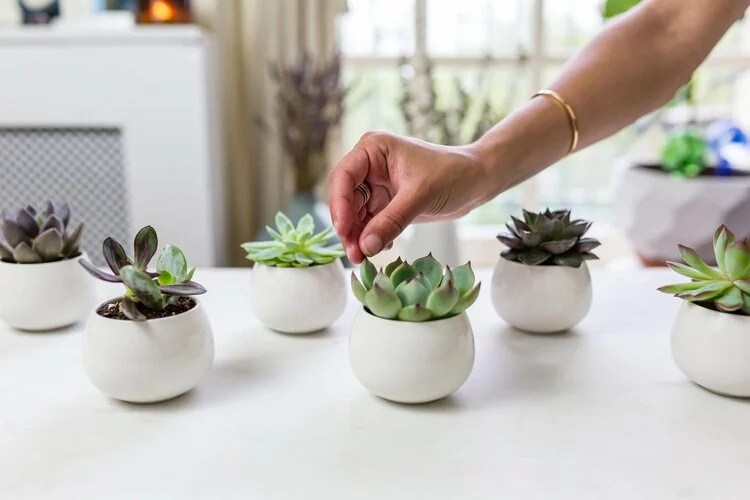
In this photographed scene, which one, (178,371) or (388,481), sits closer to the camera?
(388,481)

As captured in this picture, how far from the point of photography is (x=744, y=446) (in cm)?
72

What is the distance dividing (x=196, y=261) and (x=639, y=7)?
192 centimetres

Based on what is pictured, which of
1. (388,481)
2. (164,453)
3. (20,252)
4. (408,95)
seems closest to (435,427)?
(388,481)

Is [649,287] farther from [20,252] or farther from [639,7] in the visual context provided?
[20,252]

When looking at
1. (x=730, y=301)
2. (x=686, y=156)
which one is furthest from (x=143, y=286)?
(x=686, y=156)

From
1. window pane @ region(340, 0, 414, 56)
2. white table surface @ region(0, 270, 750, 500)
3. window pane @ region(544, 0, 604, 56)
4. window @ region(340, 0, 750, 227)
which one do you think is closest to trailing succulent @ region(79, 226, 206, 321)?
white table surface @ region(0, 270, 750, 500)

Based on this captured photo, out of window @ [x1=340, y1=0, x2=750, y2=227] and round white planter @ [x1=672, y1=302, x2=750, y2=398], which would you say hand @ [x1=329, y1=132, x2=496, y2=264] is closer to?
round white planter @ [x1=672, y1=302, x2=750, y2=398]

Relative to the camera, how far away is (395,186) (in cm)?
103

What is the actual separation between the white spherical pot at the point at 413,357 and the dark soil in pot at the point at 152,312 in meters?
0.19

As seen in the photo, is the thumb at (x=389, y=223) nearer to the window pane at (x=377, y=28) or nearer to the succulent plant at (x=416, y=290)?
the succulent plant at (x=416, y=290)

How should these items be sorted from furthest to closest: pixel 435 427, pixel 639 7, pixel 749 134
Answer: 1. pixel 749 134
2. pixel 639 7
3. pixel 435 427

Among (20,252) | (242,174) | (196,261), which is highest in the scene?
(20,252)

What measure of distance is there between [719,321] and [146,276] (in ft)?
1.90

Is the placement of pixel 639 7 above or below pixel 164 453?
above
